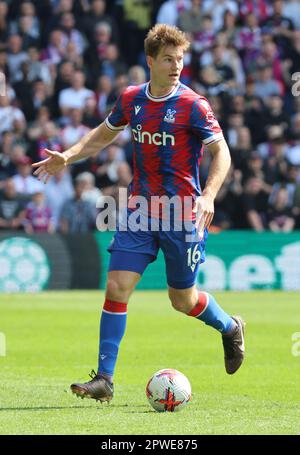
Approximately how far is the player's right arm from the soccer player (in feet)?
0.03

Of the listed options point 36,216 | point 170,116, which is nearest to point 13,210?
point 36,216

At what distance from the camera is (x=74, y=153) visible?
349 inches

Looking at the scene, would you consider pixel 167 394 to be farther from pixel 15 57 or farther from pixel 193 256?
pixel 15 57

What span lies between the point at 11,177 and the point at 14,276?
2014mm

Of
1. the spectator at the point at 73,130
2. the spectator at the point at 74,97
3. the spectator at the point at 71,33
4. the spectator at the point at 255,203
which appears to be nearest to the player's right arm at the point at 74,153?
the spectator at the point at 73,130

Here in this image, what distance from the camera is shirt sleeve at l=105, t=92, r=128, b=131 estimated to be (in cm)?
881

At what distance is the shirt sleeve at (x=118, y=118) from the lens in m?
8.81

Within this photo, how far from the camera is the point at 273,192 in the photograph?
21484 mm

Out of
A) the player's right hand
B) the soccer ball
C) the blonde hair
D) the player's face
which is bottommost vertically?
the soccer ball

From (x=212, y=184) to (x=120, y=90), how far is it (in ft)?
46.4

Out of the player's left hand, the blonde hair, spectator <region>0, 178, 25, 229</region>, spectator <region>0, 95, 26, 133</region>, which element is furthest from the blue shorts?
spectator <region>0, 95, 26, 133</region>

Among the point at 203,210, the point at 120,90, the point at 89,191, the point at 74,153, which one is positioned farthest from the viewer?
the point at 120,90

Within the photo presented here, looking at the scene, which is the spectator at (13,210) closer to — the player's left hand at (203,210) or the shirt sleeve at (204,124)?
the shirt sleeve at (204,124)

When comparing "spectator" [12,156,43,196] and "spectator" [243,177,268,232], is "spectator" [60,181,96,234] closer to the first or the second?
"spectator" [12,156,43,196]
